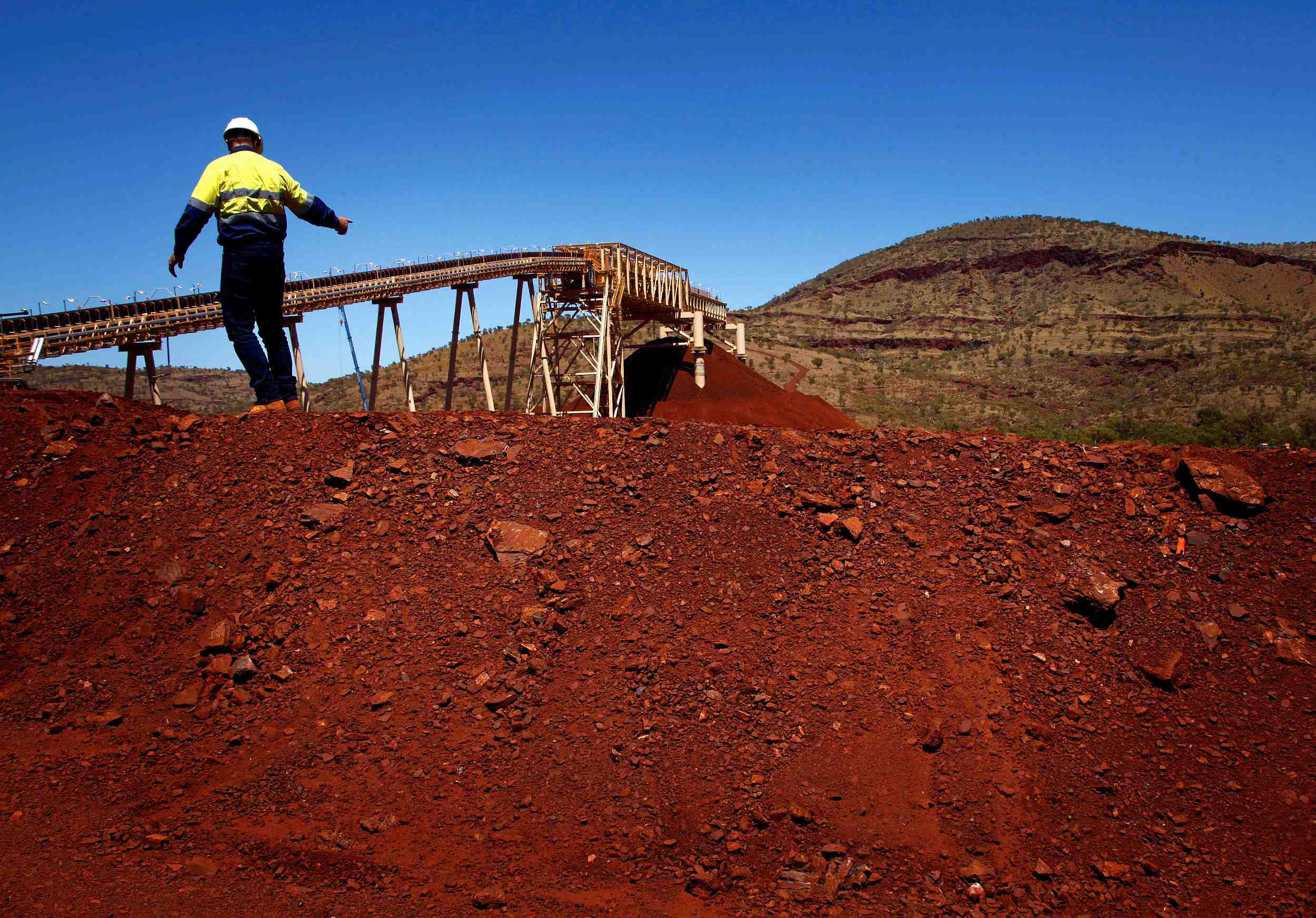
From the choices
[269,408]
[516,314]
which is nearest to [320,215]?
[269,408]

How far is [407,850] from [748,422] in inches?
904

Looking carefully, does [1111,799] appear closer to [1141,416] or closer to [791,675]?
[791,675]

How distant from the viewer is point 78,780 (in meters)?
5.35

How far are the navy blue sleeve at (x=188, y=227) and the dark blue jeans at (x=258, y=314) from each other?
325 millimetres

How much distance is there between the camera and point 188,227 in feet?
24.7

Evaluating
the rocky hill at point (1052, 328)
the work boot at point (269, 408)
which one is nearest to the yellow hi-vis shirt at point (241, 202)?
the work boot at point (269, 408)

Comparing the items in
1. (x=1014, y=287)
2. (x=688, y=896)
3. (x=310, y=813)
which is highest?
(x=1014, y=287)

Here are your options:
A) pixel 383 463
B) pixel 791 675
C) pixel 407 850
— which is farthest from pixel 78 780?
pixel 791 675

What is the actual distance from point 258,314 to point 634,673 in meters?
5.53

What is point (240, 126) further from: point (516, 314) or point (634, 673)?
point (516, 314)

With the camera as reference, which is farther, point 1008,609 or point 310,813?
point 1008,609

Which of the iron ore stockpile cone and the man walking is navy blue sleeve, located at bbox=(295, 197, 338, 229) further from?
the iron ore stockpile cone

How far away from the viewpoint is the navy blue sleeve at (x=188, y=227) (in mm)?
7488

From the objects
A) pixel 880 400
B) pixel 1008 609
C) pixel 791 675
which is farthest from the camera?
pixel 880 400
